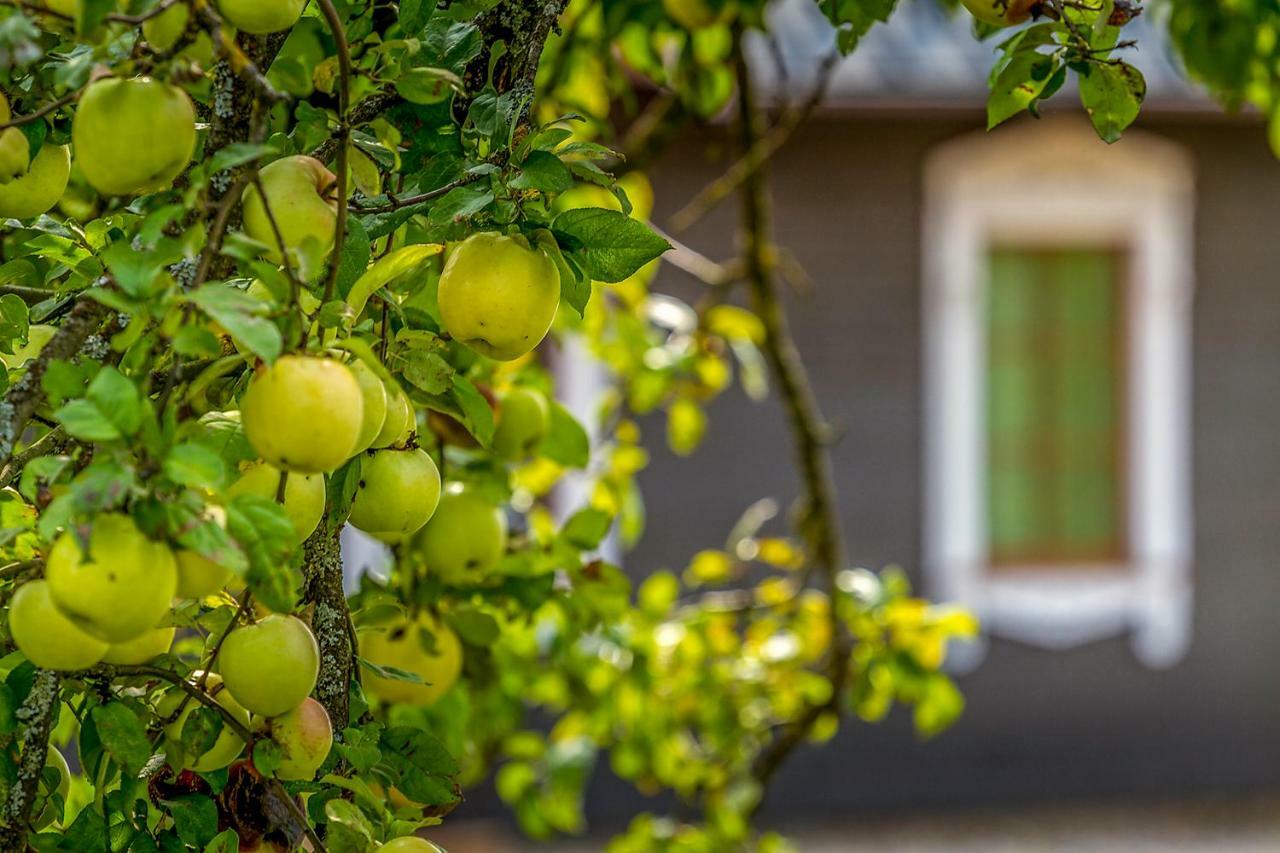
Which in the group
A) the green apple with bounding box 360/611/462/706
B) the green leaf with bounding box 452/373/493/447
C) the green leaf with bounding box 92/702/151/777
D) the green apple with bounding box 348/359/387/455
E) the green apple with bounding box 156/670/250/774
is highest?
the green apple with bounding box 348/359/387/455

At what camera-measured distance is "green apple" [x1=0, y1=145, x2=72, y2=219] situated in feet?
2.91

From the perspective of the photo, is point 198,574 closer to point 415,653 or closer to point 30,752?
point 30,752

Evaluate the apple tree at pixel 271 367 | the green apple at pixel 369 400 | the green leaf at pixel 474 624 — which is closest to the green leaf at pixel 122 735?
the apple tree at pixel 271 367

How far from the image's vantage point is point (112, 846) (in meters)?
0.84

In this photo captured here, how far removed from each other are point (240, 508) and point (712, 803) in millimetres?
1643

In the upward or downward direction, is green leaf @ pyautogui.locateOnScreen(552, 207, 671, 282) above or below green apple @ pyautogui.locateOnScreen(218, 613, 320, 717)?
above

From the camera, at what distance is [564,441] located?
1.38 m

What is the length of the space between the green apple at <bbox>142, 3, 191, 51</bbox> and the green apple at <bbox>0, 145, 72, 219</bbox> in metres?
0.24

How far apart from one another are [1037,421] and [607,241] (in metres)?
5.30

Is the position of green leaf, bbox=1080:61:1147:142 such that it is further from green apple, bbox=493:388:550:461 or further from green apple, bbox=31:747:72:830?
green apple, bbox=31:747:72:830

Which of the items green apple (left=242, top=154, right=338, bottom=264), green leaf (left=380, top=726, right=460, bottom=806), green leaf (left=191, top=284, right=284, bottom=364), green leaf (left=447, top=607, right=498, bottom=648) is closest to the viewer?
green leaf (left=191, top=284, right=284, bottom=364)

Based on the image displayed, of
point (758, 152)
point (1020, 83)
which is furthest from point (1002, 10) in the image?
point (758, 152)

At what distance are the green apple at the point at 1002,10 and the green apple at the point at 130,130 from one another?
0.49 meters

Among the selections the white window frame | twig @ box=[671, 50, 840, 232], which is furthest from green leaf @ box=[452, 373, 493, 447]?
the white window frame
